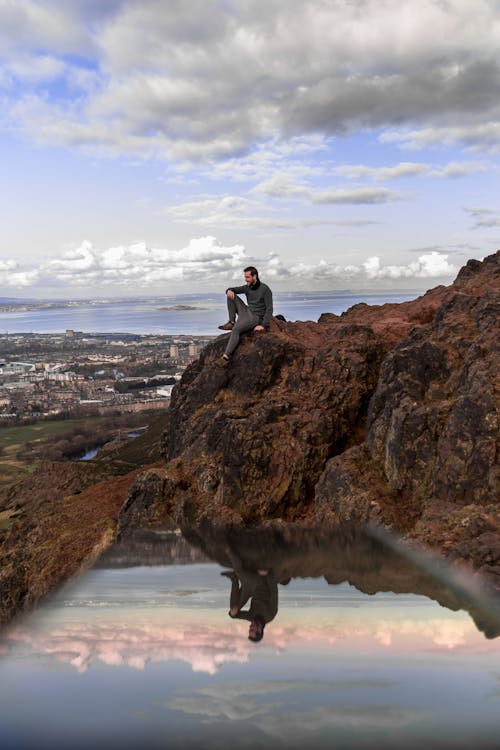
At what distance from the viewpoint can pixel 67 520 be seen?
665 inches

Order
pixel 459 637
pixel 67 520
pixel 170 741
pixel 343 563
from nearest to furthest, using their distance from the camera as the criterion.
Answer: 1. pixel 170 741
2. pixel 459 637
3. pixel 343 563
4. pixel 67 520

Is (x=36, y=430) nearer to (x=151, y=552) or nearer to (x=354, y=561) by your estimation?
(x=151, y=552)

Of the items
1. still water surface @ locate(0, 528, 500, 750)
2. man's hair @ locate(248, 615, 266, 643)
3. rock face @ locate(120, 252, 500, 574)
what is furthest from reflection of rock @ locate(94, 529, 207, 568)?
man's hair @ locate(248, 615, 266, 643)

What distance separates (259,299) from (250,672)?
39.6 feet

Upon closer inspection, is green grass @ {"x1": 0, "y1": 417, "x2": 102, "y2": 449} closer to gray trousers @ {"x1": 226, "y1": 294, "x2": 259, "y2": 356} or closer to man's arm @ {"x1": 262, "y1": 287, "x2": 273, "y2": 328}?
gray trousers @ {"x1": 226, "y1": 294, "x2": 259, "y2": 356}

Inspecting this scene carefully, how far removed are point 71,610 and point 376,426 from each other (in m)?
8.22

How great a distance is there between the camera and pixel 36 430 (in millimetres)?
118250

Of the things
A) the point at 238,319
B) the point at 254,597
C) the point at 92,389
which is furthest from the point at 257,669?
the point at 92,389

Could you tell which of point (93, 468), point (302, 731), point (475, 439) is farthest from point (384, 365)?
point (93, 468)

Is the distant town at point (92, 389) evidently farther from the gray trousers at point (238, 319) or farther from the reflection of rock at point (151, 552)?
the reflection of rock at point (151, 552)

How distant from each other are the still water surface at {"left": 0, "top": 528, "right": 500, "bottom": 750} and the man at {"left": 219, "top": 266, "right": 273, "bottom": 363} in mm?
9729

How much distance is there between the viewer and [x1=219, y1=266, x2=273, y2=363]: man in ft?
50.1

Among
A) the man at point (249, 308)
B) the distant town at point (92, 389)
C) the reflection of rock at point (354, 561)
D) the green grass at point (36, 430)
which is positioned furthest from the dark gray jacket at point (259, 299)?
the distant town at point (92, 389)

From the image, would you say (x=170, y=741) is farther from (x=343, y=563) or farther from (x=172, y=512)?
(x=172, y=512)
